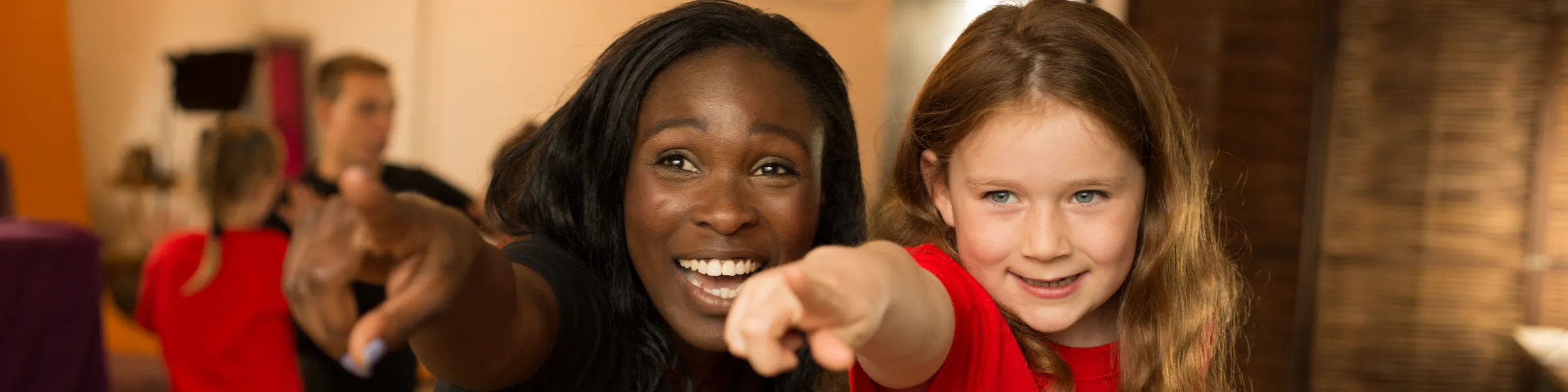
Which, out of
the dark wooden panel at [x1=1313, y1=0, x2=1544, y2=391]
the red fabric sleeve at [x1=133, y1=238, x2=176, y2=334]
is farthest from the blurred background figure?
the red fabric sleeve at [x1=133, y1=238, x2=176, y2=334]

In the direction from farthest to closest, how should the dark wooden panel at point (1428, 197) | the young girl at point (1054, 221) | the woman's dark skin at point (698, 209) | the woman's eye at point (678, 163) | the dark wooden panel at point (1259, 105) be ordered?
the dark wooden panel at point (1428, 197) < the dark wooden panel at point (1259, 105) < the woman's eye at point (678, 163) < the young girl at point (1054, 221) < the woman's dark skin at point (698, 209)

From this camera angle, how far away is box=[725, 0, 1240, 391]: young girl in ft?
3.95

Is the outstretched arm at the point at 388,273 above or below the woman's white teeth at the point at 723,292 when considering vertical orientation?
above

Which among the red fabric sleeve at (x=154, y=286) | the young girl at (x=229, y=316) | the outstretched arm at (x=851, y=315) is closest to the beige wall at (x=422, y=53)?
the red fabric sleeve at (x=154, y=286)

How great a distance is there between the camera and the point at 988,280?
126 cm

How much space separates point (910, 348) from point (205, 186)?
3007 mm

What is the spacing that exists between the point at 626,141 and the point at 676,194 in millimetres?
101

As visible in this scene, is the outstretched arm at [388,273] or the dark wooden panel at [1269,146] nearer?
the outstretched arm at [388,273]

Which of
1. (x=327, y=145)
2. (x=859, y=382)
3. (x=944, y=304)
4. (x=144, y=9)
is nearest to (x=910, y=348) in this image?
(x=944, y=304)

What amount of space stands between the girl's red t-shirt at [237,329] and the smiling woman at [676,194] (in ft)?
5.41

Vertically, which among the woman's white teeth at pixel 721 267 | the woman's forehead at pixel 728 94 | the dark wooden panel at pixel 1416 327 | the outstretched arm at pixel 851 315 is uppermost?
the woman's forehead at pixel 728 94

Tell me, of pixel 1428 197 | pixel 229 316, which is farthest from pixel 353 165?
Answer: pixel 1428 197

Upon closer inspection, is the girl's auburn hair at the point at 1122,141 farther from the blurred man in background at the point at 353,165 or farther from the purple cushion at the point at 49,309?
the purple cushion at the point at 49,309

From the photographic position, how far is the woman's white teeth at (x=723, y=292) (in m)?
1.40
